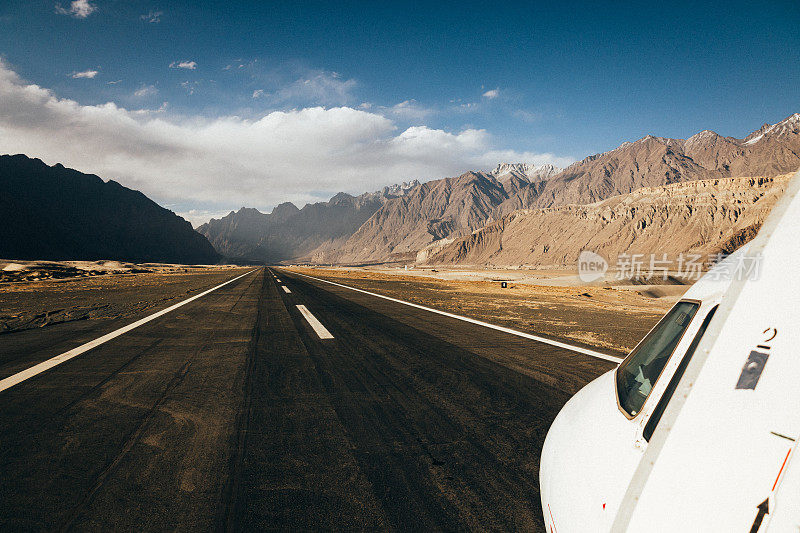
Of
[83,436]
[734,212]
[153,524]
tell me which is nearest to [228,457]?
[153,524]

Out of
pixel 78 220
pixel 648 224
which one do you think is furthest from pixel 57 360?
pixel 78 220

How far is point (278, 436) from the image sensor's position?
2525mm

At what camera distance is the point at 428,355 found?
471cm

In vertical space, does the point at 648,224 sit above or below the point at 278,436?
above

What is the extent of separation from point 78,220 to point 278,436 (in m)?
176

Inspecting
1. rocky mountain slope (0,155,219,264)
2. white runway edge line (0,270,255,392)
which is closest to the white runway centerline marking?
white runway edge line (0,270,255,392)

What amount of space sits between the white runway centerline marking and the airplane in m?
5.06

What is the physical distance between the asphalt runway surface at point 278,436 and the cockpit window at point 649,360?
0.88 m

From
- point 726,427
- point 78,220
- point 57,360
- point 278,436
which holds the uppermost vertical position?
point 726,427

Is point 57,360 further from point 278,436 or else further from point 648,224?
point 648,224

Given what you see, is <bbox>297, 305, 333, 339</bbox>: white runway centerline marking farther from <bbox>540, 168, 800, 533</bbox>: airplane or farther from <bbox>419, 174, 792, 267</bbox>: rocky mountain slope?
<bbox>419, 174, 792, 267</bbox>: rocky mountain slope

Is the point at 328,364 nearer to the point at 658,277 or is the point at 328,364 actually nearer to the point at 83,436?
the point at 83,436

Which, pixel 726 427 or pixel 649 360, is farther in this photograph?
pixel 649 360

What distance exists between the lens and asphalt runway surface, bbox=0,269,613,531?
179cm
